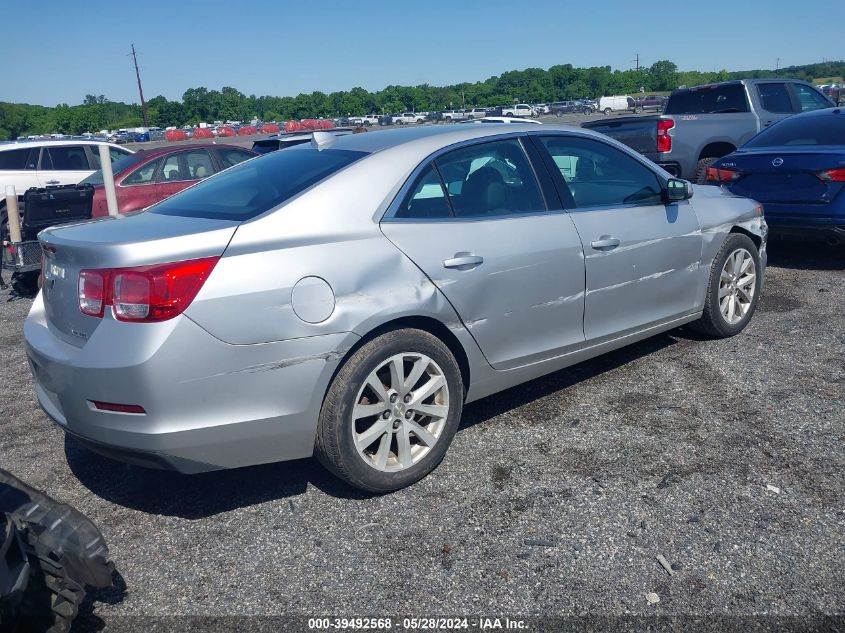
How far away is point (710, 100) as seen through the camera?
11.9m

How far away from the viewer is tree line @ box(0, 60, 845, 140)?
11000 centimetres

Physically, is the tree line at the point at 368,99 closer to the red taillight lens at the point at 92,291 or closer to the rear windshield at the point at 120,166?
the rear windshield at the point at 120,166

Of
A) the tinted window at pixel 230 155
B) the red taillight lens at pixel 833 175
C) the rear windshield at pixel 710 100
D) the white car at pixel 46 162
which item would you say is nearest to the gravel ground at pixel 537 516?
the red taillight lens at pixel 833 175

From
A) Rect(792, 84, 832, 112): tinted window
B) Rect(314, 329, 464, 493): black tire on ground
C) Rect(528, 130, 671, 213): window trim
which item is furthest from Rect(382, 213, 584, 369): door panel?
Rect(792, 84, 832, 112): tinted window

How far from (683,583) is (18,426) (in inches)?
151

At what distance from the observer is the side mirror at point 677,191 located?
4905mm

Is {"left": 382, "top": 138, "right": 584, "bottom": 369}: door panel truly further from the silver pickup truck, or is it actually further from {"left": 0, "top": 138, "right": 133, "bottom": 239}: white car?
{"left": 0, "top": 138, "right": 133, "bottom": 239}: white car

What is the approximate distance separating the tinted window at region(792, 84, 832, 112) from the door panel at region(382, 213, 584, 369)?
9490 mm

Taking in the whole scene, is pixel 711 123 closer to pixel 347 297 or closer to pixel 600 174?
pixel 600 174

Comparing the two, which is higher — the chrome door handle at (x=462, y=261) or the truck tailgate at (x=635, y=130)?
the truck tailgate at (x=635, y=130)

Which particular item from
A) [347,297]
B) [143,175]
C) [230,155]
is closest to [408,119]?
[230,155]

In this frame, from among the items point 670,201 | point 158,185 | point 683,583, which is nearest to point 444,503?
point 683,583

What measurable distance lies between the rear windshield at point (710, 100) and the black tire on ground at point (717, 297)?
6722 mm

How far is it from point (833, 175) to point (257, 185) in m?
5.64
